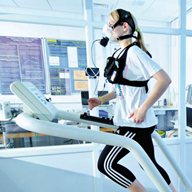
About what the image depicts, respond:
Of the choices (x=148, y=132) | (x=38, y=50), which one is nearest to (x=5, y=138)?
(x=38, y=50)

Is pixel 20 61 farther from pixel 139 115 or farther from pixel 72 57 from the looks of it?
pixel 139 115

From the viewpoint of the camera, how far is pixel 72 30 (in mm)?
3400

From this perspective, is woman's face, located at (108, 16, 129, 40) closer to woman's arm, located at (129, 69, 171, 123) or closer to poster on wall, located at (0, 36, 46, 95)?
woman's arm, located at (129, 69, 171, 123)

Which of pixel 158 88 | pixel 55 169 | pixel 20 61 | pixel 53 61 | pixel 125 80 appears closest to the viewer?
pixel 158 88

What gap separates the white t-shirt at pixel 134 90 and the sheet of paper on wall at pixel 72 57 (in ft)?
7.17

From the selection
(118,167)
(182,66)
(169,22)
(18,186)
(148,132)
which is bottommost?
(18,186)

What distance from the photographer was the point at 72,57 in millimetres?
3168

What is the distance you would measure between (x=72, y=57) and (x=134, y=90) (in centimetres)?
231

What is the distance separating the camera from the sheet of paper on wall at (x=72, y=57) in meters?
3.16

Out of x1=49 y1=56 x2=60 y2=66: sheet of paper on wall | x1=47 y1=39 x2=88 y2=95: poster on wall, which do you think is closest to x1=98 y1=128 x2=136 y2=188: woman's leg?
x1=47 y1=39 x2=88 y2=95: poster on wall

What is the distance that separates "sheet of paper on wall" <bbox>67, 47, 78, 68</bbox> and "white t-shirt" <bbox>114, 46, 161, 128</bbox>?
219 cm

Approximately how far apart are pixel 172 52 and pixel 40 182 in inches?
149

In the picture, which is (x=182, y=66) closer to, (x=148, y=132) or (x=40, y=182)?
(x=148, y=132)

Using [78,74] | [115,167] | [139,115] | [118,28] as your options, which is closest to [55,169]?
[115,167]
